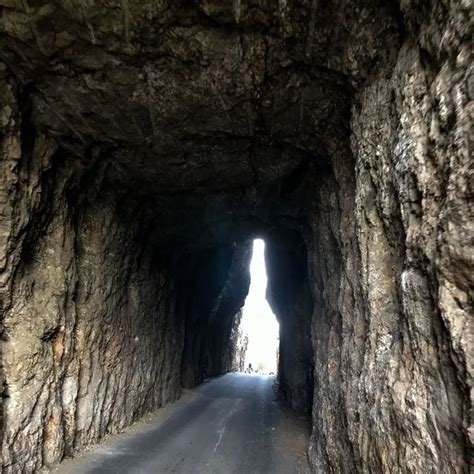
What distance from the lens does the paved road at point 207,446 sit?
8.20 m

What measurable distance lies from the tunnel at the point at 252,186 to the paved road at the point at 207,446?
0.72 meters

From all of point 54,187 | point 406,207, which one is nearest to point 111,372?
point 54,187

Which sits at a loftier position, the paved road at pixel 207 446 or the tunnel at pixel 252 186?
the tunnel at pixel 252 186

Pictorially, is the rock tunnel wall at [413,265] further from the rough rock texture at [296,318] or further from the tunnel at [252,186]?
the rough rock texture at [296,318]

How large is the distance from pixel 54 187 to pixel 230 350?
3449cm

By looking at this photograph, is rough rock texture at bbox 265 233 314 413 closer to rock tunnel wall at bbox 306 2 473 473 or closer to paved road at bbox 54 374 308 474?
paved road at bbox 54 374 308 474

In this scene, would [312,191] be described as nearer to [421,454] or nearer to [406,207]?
[406,207]

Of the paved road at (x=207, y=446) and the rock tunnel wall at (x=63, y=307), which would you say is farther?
the paved road at (x=207, y=446)

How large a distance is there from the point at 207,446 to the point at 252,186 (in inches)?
283

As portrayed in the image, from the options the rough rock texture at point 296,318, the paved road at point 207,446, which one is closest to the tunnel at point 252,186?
the paved road at point 207,446

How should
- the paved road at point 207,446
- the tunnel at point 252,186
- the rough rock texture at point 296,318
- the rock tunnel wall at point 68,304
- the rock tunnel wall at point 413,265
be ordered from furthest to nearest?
the rough rock texture at point 296,318 → the paved road at point 207,446 → the rock tunnel wall at point 68,304 → the tunnel at point 252,186 → the rock tunnel wall at point 413,265

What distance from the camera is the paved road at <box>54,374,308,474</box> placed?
8.20m

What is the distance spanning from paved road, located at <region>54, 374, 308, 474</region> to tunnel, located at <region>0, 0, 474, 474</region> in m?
0.72

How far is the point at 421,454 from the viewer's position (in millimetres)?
3682
